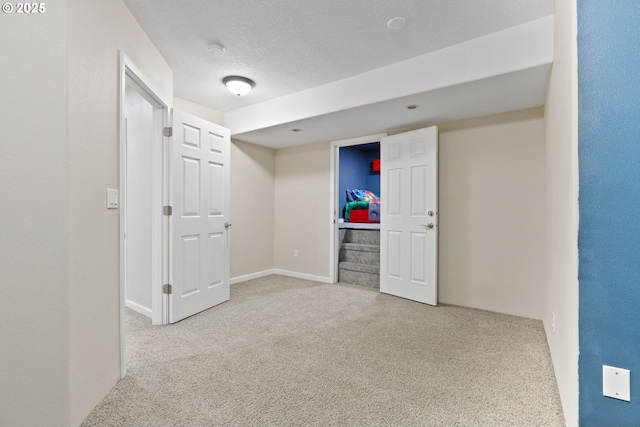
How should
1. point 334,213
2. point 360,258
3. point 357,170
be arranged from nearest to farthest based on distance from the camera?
point 334,213 → point 360,258 → point 357,170

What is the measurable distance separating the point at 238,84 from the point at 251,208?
202 centimetres

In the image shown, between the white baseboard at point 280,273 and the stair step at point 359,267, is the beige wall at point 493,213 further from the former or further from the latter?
the white baseboard at point 280,273

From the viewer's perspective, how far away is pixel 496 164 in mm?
3223

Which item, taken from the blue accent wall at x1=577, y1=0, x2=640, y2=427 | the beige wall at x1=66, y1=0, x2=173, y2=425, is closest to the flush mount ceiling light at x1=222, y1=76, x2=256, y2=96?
the beige wall at x1=66, y1=0, x2=173, y2=425

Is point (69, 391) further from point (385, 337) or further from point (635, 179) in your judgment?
point (635, 179)

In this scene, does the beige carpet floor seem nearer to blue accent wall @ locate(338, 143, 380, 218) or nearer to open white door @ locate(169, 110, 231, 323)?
open white door @ locate(169, 110, 231, 323)

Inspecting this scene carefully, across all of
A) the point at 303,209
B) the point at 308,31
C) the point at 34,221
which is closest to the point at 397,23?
the point at 308,31

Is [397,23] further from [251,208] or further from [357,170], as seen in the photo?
[357,170]

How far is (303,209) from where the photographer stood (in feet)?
15.9

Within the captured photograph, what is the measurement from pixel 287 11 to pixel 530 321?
3.46 metres

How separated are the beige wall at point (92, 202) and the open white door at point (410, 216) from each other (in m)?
2.93

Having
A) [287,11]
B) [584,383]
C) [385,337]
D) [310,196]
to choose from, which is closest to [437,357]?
[385,337]

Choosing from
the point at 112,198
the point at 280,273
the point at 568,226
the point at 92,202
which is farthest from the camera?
the point at 280,273

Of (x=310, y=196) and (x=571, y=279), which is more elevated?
(x=310, y=196)
